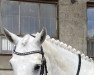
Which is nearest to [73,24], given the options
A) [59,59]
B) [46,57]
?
[59,59]

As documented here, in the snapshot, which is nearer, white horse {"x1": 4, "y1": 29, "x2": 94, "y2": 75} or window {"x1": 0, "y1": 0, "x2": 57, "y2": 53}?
white horse {"x1": 4, "y1": 29, "x2": 94, "y2": 75}

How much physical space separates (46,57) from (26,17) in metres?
9.91

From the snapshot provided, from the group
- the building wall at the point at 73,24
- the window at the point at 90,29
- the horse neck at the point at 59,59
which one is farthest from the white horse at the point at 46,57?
the window at the point at 90,29

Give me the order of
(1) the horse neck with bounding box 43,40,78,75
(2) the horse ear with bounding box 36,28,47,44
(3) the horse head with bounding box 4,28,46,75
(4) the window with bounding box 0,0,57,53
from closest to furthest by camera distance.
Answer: (3) the horse head with bounding box 4,28,46,75 < (2) the horse ear with bounding box 36,28,47,44 < (1) the horse neck with bounding box 43,40,78,75 < (4) the window with bounding box 0,0,57,53

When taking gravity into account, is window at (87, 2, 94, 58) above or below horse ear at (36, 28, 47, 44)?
below

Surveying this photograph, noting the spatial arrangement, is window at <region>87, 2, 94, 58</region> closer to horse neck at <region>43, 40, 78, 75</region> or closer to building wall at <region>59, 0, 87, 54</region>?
building wall at <region>59, 0, 87, 54</region>

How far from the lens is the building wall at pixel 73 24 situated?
14.6 meters

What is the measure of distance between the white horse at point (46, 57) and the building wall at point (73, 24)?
9.59 meters

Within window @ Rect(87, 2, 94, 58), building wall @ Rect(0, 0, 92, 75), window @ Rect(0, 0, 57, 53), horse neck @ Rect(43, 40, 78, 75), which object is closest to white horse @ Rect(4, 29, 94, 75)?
horse neck @ Rect(43, 40, 78, 75)

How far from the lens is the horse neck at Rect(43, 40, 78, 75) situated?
4.70 metres

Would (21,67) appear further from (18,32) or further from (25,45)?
(18,32)

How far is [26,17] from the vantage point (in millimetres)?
14516

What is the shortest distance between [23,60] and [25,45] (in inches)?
7.7

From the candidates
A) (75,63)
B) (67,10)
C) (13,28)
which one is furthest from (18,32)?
(75,63)
